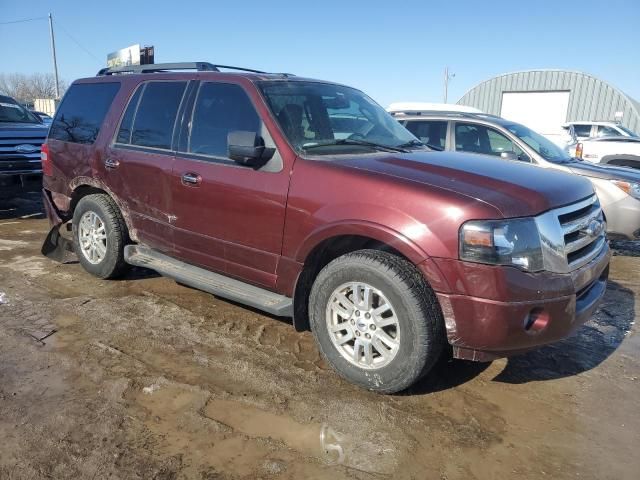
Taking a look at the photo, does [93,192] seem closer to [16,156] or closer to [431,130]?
[16,156]

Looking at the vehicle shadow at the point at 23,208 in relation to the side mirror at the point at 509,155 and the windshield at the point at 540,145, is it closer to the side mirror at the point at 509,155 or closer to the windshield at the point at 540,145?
the side mirror at the point at 509,155

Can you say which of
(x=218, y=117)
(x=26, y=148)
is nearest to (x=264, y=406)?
(x=218, y=117)

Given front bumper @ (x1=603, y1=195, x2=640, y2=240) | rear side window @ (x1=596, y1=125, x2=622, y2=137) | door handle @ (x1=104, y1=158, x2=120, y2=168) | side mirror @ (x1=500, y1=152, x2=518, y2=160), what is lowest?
front bumper @ (x1=603, y1=195, x2=640, y2=240)

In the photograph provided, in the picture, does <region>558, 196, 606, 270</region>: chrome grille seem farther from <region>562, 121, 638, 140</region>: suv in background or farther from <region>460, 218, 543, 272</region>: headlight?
<region>562, 121, 638, 140</region>: suv in background

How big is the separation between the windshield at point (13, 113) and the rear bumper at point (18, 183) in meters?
1.66

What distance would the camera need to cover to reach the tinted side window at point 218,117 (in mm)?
3730

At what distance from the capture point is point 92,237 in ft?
16.4

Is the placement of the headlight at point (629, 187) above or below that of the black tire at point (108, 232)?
above

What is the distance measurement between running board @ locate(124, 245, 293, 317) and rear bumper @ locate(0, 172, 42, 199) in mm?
4202

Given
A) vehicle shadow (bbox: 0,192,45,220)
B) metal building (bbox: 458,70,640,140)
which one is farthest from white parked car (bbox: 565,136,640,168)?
metal building (bbox: 458,70,640,140)

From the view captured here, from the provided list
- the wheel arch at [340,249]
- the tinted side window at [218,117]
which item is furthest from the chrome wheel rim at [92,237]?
the wheel arch at [340,249]

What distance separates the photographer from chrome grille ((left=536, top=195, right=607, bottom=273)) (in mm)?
2781

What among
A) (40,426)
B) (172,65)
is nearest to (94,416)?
(40,426)

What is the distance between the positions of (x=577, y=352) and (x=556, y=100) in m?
35.2
